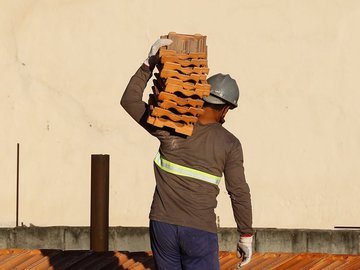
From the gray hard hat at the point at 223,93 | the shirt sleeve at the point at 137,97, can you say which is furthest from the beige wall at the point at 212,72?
the gray hard hat at the point at 223,93

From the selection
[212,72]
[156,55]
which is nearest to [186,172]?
[156,55]

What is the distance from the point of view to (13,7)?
80.2 ft

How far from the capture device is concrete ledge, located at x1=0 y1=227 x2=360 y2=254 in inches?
657

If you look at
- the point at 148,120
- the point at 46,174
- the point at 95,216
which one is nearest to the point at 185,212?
the point at 148,120

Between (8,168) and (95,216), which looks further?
(8,168)

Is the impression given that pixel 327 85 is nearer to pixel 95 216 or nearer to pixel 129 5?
pixel 129 5

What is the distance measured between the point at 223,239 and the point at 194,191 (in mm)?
7961

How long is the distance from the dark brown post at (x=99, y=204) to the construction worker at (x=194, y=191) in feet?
22.9

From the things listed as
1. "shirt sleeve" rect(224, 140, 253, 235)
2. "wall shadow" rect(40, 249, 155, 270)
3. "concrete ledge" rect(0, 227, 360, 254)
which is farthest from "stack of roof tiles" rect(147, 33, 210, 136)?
"concrete ledge" rect(0, 227, 360, 254)

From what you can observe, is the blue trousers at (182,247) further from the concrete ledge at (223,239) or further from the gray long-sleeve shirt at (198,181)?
the concrete ledge at (223,239)

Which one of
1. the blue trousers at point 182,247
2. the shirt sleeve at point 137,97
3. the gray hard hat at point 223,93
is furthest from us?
the shirt sleeve at point 137,97

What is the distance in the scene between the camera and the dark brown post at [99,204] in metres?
16.0

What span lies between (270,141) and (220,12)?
2456 millimetres

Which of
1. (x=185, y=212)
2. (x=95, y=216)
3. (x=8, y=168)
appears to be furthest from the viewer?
(x=8, y=168)
